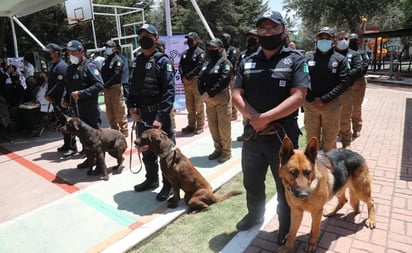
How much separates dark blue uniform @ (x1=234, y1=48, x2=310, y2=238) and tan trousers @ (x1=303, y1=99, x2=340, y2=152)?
2.11 m

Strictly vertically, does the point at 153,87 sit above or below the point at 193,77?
above

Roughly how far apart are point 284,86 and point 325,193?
983mm

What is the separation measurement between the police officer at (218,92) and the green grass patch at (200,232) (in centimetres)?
164

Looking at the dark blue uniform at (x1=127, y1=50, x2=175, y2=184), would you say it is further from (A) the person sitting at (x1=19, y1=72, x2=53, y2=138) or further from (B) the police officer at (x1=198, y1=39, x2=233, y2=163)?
(A) the person sitting at (x1=19, y1=72, x2=53, y2=138)

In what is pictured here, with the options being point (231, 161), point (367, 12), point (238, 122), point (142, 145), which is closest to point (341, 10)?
point (367, 12)

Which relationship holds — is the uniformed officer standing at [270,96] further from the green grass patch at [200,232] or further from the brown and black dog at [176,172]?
the brown and black dog at [176,172]

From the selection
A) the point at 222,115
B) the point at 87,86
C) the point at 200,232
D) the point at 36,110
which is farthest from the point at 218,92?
the point at 36,110

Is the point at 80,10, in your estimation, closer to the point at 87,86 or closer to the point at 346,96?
the point at 87,86

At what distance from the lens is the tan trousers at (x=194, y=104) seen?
7391mm

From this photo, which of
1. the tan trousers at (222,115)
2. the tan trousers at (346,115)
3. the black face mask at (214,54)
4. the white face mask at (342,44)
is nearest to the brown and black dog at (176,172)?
the tan trousers at (222,115)

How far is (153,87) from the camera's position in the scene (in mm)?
4086

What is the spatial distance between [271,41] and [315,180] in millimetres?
1200

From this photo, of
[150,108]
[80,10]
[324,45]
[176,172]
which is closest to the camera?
[176,172]

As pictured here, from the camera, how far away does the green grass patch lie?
3.22m
